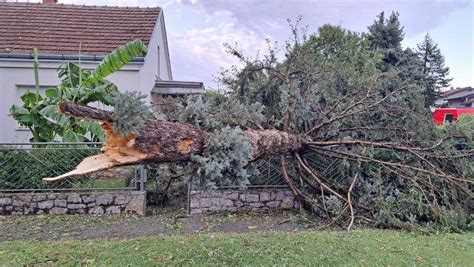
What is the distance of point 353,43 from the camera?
20516 mm

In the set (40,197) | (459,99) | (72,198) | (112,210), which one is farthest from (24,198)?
(459,99)

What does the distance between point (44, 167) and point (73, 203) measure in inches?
41.2

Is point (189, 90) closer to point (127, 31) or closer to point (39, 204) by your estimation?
point (127, 31)

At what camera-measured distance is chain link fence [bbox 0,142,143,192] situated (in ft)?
24.4

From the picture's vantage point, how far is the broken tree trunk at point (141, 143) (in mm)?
3215

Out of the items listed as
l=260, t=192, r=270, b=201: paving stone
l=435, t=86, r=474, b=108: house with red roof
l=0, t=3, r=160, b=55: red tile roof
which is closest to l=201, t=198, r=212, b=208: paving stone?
l=260, t=192, r=270, b=201: paving stone

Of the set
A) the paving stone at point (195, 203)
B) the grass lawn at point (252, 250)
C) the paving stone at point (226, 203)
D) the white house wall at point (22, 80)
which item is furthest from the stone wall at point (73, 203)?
the white house wall at point (22, 80)

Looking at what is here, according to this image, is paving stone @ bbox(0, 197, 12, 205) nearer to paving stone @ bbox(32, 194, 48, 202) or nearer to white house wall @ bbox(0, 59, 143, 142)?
paving stone @ bbox(32, 194, 48, 202)

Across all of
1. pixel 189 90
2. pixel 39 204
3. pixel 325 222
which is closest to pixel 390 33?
pixel 189 90

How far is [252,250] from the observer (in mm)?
4758

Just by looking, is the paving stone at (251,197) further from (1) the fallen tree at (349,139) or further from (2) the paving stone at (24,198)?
(2) the paving stone at (24,198)

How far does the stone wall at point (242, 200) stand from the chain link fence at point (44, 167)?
1364mm

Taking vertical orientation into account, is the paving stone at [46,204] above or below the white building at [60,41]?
below

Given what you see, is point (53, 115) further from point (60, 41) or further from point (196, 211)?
point (60, 41)
